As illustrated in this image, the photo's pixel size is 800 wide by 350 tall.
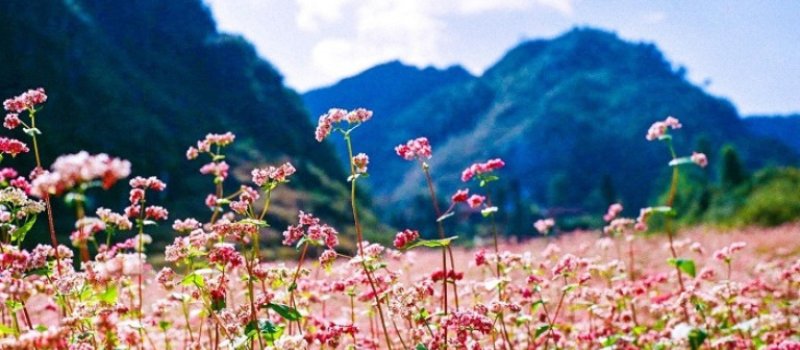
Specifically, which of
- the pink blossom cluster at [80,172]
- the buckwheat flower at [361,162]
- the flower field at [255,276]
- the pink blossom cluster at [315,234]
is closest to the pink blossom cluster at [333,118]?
the flower field at [255,276]

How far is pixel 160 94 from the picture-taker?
72.2 metres

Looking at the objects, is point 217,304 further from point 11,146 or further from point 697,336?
point 697,336

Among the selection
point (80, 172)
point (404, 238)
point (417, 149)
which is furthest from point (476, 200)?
point (80, 172)

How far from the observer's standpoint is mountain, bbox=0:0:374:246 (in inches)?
2089

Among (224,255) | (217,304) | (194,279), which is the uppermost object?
(224,255)

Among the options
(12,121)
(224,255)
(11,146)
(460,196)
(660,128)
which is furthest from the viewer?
(660,128)

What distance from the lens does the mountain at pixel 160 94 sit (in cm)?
5306

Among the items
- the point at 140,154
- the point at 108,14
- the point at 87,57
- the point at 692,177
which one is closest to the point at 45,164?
the point at 140,154

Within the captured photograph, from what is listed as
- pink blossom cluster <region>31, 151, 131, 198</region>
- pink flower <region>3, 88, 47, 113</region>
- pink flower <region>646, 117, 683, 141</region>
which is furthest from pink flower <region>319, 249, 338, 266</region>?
pink flower <region>646, 117, 683, 141</region>

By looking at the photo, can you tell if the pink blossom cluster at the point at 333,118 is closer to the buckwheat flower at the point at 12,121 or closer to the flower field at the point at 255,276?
the flower field at the point at 255,276

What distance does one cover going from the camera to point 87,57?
2479 inches

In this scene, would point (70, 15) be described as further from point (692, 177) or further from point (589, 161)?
point (589, 161)

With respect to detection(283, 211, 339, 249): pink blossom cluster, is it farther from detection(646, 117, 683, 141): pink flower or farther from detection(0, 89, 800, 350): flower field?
detection(646, 117, 683, 141): pink flower

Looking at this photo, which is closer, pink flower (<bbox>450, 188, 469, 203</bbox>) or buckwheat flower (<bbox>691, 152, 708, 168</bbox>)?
pink flower (<bbox>450, 188, 469, 203</bbox>)
